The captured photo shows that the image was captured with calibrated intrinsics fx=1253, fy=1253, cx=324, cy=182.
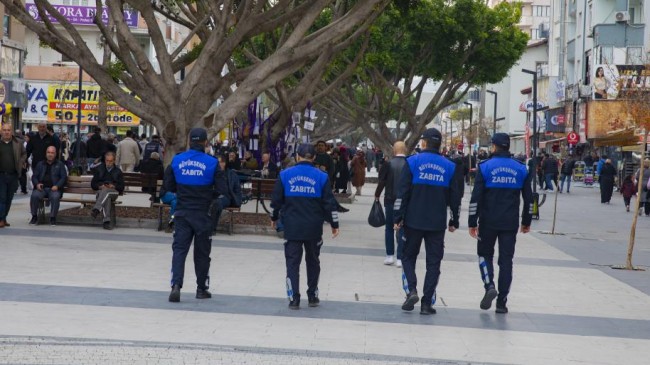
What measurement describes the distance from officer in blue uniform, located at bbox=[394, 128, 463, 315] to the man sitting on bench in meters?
9.37

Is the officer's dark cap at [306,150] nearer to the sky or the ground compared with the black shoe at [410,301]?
nearer to the sky

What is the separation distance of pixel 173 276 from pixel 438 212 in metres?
2.56

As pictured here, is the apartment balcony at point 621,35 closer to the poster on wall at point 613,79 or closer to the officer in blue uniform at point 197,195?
the poster on wall at point 613,79

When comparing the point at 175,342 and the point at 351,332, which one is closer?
the point at 175,342

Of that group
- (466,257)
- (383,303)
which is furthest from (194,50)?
(383,303)

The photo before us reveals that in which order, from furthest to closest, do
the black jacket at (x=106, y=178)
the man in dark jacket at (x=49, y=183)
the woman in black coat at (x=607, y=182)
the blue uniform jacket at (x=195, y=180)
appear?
the woman in black coat at (x=607, y=182) → the black jacket at (x=106, y=178) → the man in dark jacket at (x=49, y=183) → the blue uniform jacket at (x=195, y=180)

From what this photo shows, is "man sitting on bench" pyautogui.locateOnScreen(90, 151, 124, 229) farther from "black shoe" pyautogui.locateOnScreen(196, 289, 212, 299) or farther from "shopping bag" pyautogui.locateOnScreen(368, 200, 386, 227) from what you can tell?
"black shoe" pyautogui.locateOnScreen(196, 289, 212, 299)

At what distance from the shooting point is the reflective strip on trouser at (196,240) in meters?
11.9

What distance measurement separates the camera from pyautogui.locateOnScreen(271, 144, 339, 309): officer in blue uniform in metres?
11.9

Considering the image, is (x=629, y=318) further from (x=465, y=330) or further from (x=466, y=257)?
(x=466, y=257)

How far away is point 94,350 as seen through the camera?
345 inches

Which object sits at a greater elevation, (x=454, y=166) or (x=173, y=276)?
(x=454, y=166)

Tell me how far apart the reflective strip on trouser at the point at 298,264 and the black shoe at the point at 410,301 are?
87 cm

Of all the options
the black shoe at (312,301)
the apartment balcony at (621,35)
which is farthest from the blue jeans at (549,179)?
the black shoe at (312,301)
